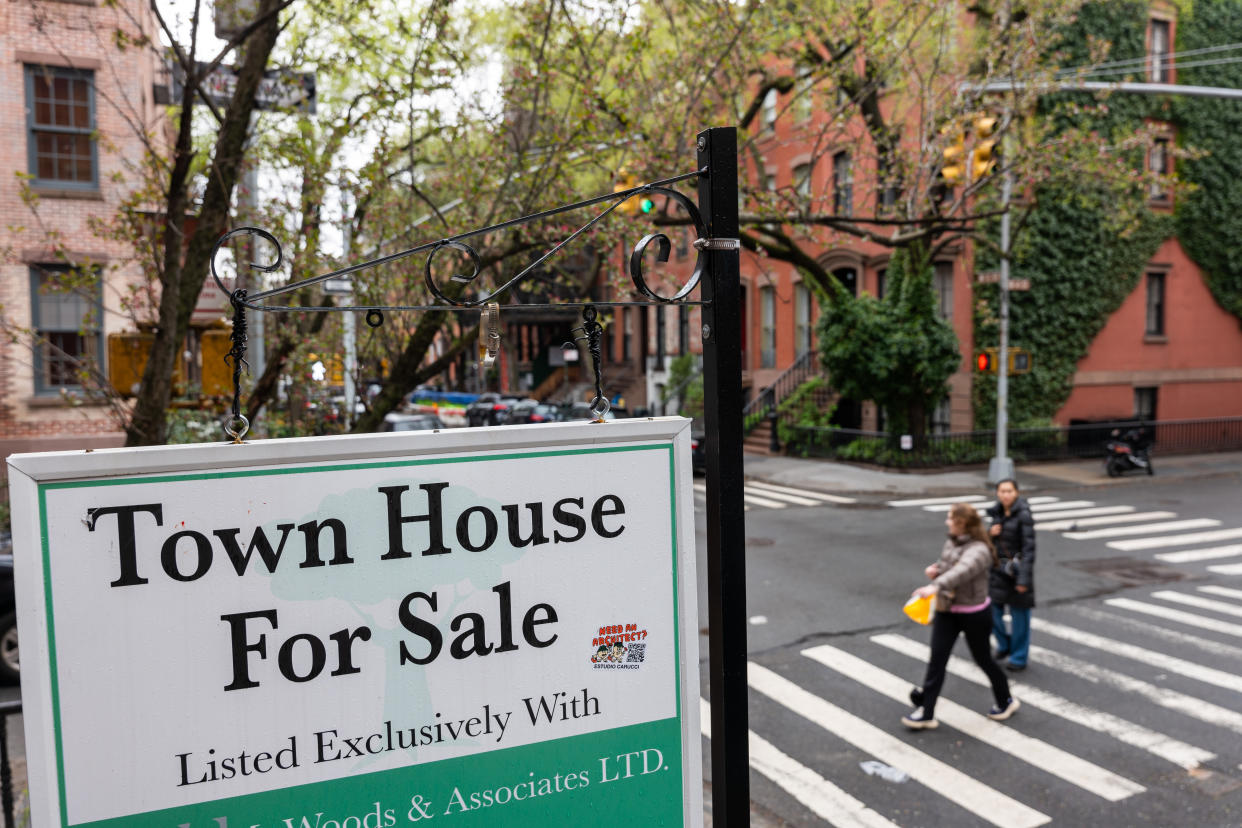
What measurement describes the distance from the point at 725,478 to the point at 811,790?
14.9ft

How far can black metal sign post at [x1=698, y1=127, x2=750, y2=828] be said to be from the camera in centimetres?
277

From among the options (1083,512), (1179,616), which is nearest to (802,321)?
(1083,512)

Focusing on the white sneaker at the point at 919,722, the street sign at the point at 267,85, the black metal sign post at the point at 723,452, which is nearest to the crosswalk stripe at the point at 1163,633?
the white sneaker at the point at 919,722

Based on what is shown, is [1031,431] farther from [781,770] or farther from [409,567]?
[409,567]

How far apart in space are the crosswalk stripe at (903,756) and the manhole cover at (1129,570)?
6.35 meters

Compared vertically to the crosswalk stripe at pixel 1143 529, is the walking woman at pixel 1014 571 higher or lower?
higher

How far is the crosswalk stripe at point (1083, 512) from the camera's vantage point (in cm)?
1700

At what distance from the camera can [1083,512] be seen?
57.4ft

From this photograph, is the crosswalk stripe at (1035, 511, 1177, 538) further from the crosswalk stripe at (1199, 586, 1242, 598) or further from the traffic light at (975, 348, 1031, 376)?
the traffic light at (975, 348, 1031, 376)

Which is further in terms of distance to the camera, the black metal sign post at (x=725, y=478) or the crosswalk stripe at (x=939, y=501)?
the crosswalk stripe at (x=939, y=501)

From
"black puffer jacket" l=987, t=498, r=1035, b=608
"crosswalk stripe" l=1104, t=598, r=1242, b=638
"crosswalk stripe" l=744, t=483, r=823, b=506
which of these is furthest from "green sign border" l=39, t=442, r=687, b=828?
"crosswalk stripe" l=744, t=483, r=823, b=506

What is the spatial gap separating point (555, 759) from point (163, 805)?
0.97 m

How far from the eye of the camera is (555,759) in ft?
8.13

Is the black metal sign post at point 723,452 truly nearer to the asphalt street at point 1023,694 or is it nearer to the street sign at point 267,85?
the asphalt street at point 1023,694
